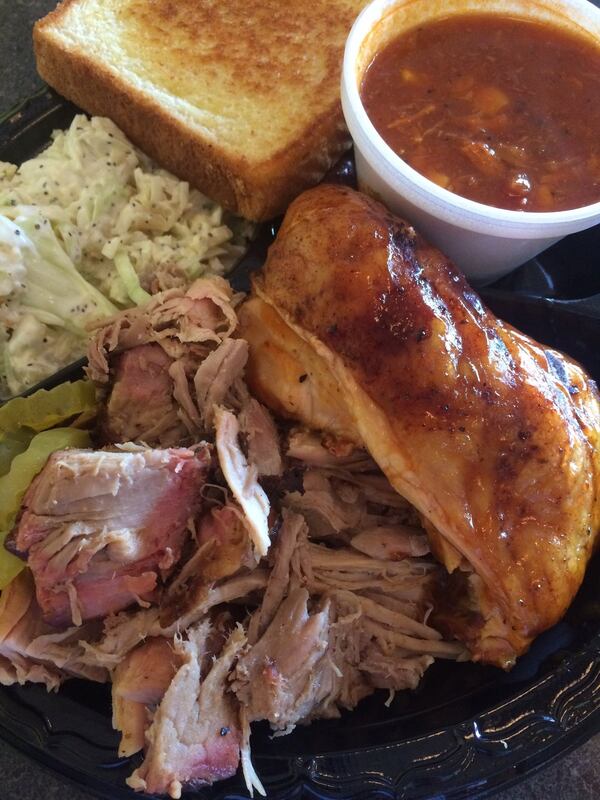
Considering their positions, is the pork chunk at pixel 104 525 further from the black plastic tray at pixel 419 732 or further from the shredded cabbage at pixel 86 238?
the shredded cabbage at pixel 86 238

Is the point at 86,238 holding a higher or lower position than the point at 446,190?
lower

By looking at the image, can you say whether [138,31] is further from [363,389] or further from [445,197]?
[363,389]

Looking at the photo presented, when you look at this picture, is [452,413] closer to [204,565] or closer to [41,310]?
[204,565]

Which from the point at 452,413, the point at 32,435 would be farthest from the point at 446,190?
the point at 32,435

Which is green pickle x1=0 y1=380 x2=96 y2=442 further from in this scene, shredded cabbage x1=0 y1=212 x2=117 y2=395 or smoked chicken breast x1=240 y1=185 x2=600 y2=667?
smoked chicken breast x1=240 y1=185 x2=600 y2=667

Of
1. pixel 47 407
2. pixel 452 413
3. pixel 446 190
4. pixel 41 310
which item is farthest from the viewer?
pixel 41 310

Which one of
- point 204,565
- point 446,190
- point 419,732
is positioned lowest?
point 419,732
